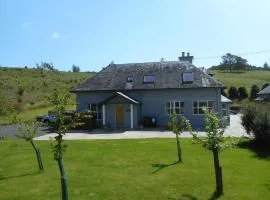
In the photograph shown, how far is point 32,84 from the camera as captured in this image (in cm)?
7994

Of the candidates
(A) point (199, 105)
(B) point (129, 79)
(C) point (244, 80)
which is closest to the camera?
(A) point (199, 105)

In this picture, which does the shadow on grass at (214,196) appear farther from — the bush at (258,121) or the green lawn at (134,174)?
the bush at (258,121)

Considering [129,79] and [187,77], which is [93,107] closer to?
[129,79]

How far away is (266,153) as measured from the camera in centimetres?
1980

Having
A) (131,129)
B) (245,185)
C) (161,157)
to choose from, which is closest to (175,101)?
(131,129)

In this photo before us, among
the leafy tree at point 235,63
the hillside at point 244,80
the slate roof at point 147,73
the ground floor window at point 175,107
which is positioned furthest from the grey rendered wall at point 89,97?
the leafy tree at point 235,63

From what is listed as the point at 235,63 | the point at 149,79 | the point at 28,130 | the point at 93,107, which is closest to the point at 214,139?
the point at 28,130

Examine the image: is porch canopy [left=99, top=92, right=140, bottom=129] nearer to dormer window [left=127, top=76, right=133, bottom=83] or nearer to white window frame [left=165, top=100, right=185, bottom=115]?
dormer window [left=127, top=76, right=133, bottom=83]

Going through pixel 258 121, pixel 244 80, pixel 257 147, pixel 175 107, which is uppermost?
pixel 244 80

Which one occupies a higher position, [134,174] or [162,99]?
[162,99]

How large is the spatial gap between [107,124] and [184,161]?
19.1 m

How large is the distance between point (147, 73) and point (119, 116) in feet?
19.3

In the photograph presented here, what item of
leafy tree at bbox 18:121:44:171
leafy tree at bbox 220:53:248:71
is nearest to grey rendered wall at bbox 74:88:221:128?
leafy tree at bbox 18:121:44:171

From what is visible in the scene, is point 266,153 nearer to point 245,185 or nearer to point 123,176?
point 245,185
